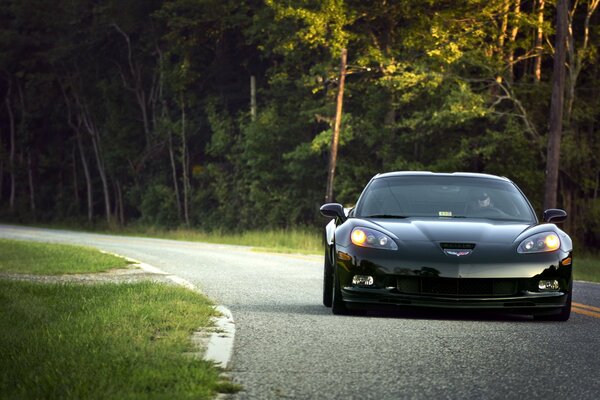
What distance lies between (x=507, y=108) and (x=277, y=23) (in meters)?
11.9

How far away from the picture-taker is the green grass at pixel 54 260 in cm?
1714

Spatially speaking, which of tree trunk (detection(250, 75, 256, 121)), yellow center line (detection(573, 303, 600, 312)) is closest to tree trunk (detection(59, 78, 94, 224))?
tree trunk (detection(250, 75, 256, 121))

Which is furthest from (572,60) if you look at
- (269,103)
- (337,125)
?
(269,103)

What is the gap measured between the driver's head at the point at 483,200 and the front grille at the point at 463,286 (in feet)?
5.12

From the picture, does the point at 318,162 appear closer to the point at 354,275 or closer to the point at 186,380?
the point at 354,275

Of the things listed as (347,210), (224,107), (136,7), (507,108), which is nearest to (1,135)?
(136,7)

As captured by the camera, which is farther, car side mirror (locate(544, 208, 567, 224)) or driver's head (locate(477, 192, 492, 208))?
driver's head (locate(477, 192, 492, 208))

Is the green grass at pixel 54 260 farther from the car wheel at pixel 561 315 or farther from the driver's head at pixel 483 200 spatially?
the car wheel at pixel 561 315

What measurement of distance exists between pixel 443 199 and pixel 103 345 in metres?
4.60

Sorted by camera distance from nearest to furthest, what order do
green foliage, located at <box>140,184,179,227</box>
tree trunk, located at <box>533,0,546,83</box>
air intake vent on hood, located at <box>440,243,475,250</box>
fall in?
air intake vent on hood, located at <box>440,243,475,250</box> → tree trunk, located at <box>533,0,546,83</box> → green foliage, located at <box>140,184,179,227</box>

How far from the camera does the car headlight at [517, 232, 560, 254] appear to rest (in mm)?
9711

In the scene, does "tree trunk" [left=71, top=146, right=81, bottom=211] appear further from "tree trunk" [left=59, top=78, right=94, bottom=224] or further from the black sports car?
the black sports car

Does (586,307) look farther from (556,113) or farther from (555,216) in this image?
(556,113)

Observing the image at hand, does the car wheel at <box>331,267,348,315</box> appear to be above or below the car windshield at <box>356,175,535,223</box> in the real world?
below
